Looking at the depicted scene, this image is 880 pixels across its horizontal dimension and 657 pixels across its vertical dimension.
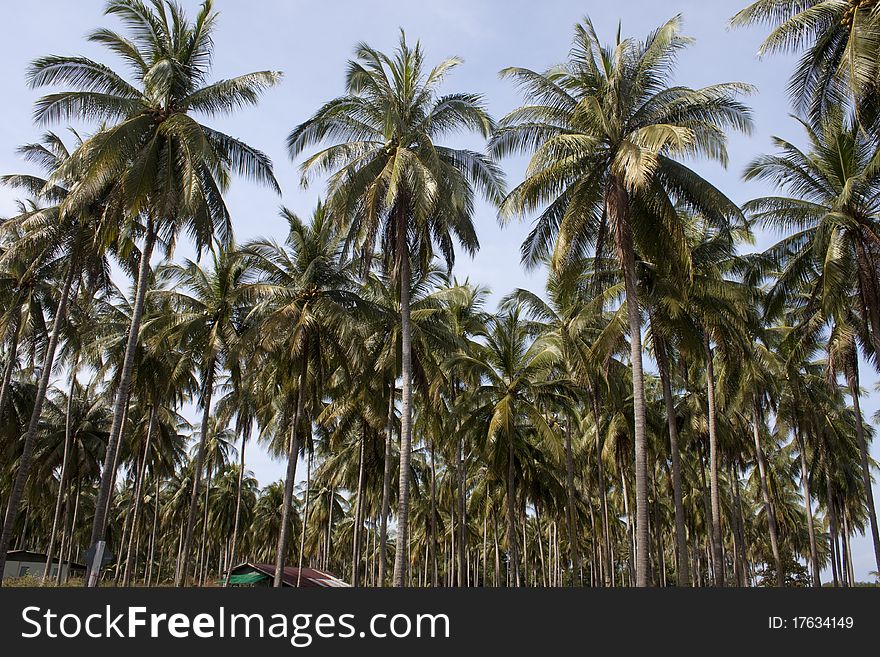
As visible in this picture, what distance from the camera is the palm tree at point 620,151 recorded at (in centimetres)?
1606

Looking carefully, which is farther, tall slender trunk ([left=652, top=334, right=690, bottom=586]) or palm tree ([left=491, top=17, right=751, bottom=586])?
tall slender trunk ([left=652, top=334, right=690, bottom=586])

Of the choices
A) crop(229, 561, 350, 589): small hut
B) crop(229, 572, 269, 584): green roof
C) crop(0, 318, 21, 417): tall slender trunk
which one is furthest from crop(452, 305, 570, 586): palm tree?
crop(0, 318, 21, 417): tall slender trunk

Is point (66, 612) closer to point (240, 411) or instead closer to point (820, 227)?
point (820, 227)

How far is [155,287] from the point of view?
26.5 m

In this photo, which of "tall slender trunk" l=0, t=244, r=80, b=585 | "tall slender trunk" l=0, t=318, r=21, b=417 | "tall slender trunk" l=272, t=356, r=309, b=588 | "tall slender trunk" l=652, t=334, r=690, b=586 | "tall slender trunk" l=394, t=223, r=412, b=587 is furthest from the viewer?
"tall slender trunk" l=0, t=318, r=21, b=417

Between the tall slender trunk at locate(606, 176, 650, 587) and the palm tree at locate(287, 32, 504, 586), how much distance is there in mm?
3688

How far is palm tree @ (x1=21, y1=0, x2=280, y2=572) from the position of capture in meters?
16.3

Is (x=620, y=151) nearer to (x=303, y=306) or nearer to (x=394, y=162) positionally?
(x=394, y=162)

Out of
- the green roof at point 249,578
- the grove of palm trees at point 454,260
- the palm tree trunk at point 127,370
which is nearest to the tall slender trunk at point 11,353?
the grove of palm trees at point 454,260

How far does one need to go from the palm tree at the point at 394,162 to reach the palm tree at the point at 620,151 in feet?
4.53

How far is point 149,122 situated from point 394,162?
627cm

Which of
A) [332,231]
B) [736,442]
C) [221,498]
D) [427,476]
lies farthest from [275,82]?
[221,498]

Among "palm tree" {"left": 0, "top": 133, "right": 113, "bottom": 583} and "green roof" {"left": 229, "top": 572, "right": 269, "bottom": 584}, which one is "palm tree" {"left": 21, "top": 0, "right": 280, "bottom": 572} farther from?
"green roof" {"left": 229, "top": 572, "right": 269, "bottom": 584}

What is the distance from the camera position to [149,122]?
1723cm
